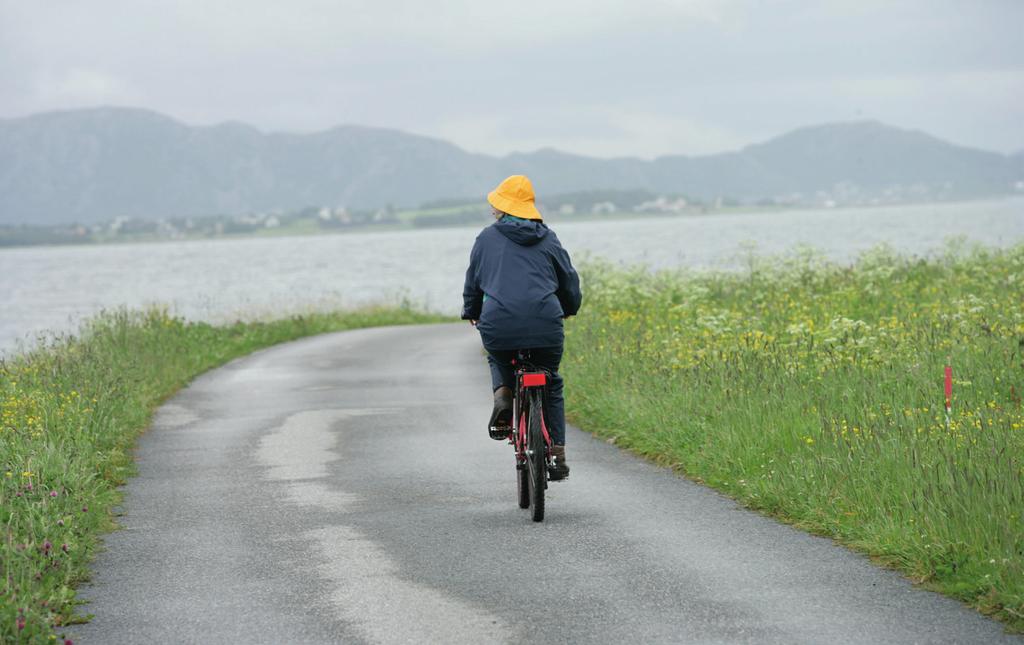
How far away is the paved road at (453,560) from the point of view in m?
5.52

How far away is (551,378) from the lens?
815 cm

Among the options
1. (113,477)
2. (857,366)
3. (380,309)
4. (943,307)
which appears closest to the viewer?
(113,477)

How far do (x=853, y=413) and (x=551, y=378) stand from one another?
2815mm

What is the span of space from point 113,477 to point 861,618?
6705 millimetres

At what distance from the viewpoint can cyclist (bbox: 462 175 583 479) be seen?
7887mm

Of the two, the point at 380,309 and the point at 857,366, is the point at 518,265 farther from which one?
the point at 380,309

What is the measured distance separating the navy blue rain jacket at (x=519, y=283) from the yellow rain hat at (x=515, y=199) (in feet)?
0.17

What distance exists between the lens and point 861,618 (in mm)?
5504

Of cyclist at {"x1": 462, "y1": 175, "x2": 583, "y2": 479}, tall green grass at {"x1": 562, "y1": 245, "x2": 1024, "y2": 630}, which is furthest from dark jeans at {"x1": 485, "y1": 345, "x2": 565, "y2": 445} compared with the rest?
tall green grass at {"x1": 562, "y1": 245, "x2": 1024, "y2": 630}

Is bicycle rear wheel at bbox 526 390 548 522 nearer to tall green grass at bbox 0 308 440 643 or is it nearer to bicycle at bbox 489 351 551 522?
bicycle at bbox 489 351 551 522

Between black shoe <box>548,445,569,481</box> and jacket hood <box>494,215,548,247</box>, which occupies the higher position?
jacket hood <box>494,215,548,247</box>

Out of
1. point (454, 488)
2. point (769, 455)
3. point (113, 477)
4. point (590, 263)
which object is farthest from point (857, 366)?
point (590, 263)

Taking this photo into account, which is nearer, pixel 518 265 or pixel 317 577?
pixel 317 577

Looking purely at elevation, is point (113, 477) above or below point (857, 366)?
Answer: below
